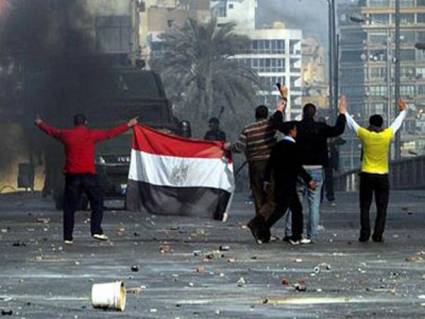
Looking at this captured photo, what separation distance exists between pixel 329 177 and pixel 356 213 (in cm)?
677

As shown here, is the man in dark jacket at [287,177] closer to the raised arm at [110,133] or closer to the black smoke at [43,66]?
the raised arm at [110,133]

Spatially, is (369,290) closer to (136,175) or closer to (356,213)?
(136,175)

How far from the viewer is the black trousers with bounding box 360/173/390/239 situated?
83.7 feet

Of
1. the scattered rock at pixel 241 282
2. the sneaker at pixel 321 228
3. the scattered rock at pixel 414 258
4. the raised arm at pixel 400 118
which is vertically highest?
the raised arm at pixel 400 118

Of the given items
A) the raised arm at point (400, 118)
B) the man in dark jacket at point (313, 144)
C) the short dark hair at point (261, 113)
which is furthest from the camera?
the raised arm at point (400, 118)

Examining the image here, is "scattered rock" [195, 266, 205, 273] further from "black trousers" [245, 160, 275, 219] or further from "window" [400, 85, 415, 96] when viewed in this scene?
"window" [400, 85, 415, 96]

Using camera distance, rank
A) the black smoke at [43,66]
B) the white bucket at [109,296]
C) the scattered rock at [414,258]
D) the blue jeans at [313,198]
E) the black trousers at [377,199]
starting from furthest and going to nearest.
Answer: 1. the black smoke at [43,66]
2. the black trousers at [377,199]
3. the blue jeans at [313,198]
4. the scattered rock at [414,258]
5. the white bucket at [109,296]

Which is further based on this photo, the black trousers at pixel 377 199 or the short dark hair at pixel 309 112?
the black trousers at pixel 377 199

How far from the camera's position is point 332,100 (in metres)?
101

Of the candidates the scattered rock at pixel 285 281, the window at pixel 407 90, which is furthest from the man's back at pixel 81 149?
the window at pixel 407 90

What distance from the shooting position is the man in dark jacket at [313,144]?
81.7ft

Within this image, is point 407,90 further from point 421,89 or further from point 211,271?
point 211,271

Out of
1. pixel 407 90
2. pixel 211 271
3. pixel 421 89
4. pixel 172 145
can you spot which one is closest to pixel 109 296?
pixel 211 271

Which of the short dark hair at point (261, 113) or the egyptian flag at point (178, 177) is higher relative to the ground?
the short dark hair at point (261, 113)
